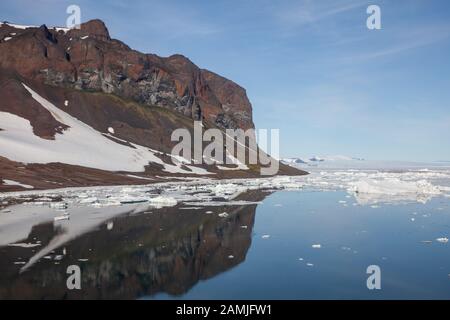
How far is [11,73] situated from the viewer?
128 metres

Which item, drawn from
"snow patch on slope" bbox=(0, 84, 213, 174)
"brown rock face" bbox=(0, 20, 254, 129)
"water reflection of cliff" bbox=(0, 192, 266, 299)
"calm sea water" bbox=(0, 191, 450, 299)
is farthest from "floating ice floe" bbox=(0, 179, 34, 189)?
"brown rock face" bbox=(0, 20, 254, 129)

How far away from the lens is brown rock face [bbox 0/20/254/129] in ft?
487

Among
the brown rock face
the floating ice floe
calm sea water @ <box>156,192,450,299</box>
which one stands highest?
the brown rock face

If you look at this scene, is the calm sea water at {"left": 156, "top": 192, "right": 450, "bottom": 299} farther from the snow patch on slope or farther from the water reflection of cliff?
the snow patch on slope

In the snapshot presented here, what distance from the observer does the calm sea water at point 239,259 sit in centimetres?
1778

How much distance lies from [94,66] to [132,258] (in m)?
147

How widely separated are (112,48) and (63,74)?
1147 inches

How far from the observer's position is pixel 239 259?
77.6 ft

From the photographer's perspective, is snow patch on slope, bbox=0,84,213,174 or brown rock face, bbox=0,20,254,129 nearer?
snow patch on slope, bbox=0,84,213,174

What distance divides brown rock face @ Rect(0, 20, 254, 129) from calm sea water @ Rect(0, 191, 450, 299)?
127m

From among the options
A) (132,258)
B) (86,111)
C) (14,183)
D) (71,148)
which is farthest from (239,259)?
(86,111)
